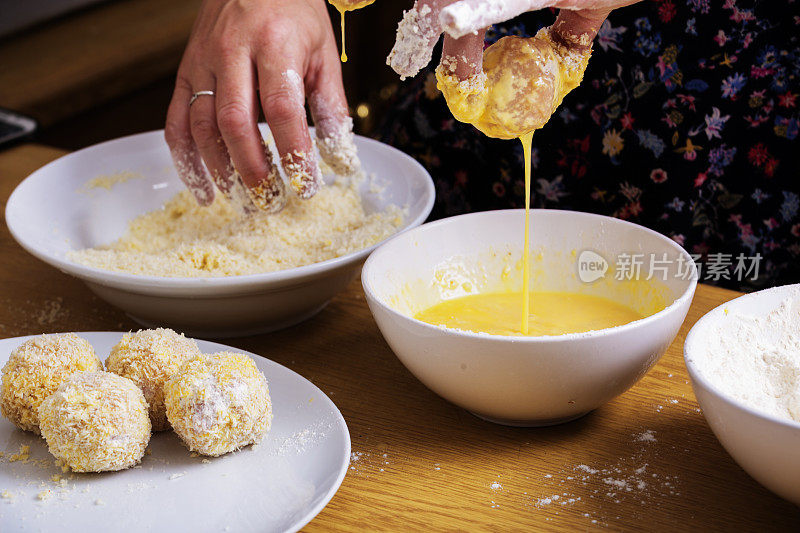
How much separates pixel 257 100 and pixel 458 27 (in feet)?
1.95

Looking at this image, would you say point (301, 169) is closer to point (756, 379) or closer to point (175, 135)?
point (175, 135)

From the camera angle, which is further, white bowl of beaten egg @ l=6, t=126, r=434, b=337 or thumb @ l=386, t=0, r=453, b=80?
white bowl of beaten egg @ l=6, t=126, r=434, b=337

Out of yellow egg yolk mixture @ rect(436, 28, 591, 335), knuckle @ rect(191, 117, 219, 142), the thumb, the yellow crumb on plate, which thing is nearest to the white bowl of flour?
yellow egg yolk mixture @ rect(436, 28, 591, 335)

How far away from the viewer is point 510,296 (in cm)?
115

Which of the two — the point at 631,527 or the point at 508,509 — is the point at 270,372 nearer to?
the point at 508,509

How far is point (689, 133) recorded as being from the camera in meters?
1.44

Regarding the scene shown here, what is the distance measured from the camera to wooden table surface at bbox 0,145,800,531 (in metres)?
0.80

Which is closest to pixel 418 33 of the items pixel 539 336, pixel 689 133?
pixel 539 336

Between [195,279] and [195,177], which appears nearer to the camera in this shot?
[195,279]

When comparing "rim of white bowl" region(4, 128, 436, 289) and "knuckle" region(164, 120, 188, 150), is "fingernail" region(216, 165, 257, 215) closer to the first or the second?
"knuckle" region(164, 120, 188, 150)

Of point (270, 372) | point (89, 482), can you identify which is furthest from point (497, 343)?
point (89, 482)

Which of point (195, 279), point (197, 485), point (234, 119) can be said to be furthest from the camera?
point (234, 119)

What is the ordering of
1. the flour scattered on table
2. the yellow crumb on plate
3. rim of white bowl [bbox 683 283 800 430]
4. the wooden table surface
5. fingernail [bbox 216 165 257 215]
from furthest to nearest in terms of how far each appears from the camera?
fingernail [bbox 216 165 257 215], the yellow crumb on plate, the flour scattered on table, the wooden table surface, rim of white bowl [bbox 683 283 800 430]

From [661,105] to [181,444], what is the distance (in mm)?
982
